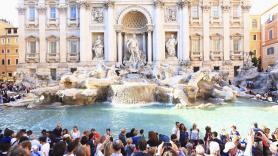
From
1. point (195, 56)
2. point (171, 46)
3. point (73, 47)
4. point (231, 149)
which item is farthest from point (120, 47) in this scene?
point (231, 149)

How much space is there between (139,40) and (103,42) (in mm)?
3983

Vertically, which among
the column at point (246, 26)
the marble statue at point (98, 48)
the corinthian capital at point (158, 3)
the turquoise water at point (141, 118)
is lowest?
the turquoise water at point (141, 118)

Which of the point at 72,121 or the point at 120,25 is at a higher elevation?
the point at 120,25

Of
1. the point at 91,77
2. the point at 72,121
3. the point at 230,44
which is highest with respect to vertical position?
the point at 230,44

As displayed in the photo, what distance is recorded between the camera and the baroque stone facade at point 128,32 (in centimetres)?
3297

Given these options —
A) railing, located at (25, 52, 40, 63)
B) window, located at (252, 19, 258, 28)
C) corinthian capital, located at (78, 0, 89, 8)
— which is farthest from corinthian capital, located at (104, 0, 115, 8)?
window, located at (252, 19, 258, 28)

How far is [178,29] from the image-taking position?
110ft

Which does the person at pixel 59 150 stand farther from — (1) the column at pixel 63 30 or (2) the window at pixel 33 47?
(2) the window at pixel 33 47

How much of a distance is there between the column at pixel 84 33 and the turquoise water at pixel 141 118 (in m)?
13.8

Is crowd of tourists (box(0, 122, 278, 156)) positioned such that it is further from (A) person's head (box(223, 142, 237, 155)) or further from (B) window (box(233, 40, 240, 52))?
(B) window (box(233, 40, 240, 52))

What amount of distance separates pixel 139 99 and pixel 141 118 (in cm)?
710

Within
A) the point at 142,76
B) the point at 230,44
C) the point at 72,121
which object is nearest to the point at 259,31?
the point at 230,44

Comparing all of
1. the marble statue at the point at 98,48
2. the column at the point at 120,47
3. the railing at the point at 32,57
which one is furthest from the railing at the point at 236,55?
the railing at the point at 32,57

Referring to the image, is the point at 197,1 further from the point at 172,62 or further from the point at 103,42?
the point at 103,42
